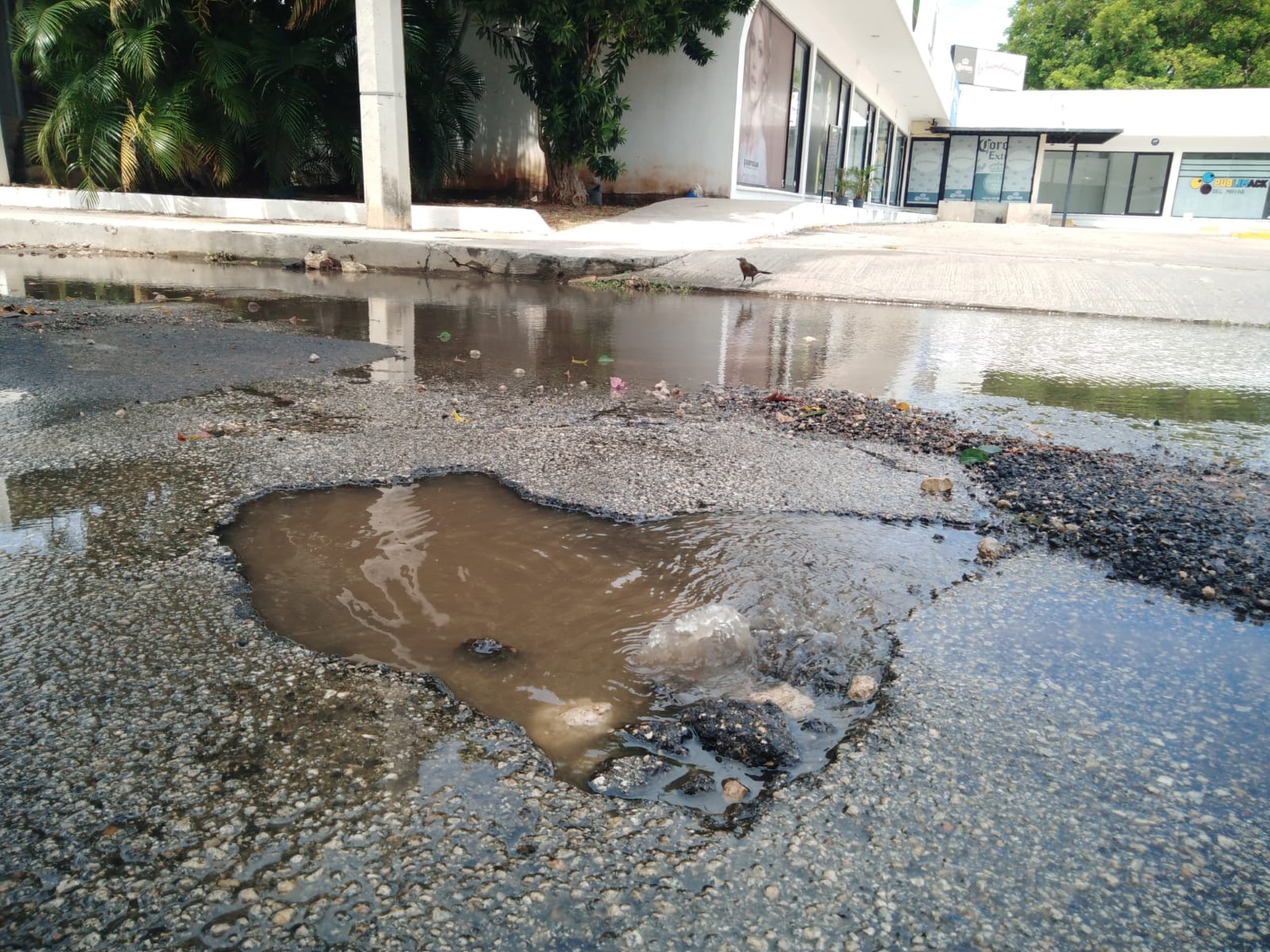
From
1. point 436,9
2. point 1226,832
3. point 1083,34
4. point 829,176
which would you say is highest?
point 1083,34

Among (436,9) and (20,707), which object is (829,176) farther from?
(20,707)

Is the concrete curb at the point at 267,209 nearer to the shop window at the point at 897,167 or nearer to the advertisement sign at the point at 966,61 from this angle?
the shop window at the point at 897,167

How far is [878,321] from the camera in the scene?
6.45 m

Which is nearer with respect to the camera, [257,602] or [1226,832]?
[1226,832]

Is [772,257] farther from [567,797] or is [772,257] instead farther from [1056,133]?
[1056,133]

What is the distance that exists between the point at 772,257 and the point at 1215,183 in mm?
29542

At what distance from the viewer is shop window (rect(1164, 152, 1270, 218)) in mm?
29922

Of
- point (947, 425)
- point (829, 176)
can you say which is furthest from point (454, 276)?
point (829, 176)

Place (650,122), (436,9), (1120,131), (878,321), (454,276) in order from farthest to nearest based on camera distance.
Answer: (1120,131) < (650,122) < (436,9) < (454,276) < (878,321)

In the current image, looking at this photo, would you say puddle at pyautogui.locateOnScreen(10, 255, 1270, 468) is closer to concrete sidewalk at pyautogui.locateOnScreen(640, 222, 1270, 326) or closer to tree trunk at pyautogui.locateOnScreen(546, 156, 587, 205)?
concrete sidewalk at pyautogui.locateOnScreen(640, 222, 1270, 326)

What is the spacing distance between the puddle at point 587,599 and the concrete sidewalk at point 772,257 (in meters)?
5.72

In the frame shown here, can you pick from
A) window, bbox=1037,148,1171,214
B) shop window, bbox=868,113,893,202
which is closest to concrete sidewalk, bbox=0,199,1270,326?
shop window, bbox=868,113,893,202

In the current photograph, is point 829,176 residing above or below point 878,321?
above

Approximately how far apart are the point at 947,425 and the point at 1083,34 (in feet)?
153
